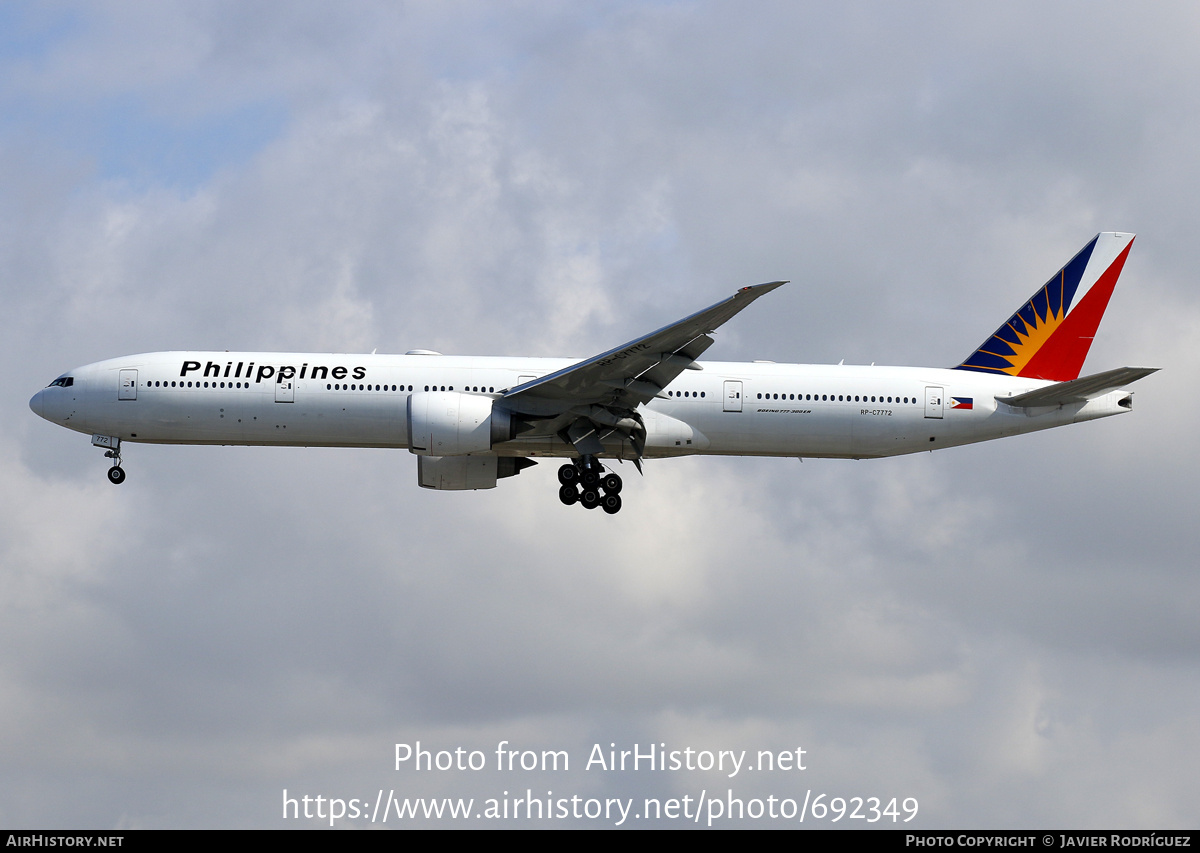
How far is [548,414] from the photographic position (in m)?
42.8

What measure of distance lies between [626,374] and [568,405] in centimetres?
207

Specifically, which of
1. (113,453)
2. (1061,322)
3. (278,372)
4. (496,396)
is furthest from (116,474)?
(1061,322)

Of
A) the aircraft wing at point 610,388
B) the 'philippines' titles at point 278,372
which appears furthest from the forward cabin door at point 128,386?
the aircraft wing at point 610,388

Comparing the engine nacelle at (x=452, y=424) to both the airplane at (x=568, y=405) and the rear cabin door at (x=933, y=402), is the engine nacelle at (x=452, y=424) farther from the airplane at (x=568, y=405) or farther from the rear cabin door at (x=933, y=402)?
the rear cabin door at (x=933, y=402)

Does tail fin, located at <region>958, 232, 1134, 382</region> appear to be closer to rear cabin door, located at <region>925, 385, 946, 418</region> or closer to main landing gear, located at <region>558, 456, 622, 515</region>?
rear cabin door, located at <region>925, 385, 946, 418</region>

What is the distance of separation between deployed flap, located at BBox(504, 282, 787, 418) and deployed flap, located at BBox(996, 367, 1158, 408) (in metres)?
10.6

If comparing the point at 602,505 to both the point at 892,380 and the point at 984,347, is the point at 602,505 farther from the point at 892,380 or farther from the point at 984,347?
the point at 984,347

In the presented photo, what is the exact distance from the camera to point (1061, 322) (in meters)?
48.0

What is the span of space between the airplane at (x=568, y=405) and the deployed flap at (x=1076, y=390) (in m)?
0.06

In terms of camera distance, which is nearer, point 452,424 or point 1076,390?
point 452,424

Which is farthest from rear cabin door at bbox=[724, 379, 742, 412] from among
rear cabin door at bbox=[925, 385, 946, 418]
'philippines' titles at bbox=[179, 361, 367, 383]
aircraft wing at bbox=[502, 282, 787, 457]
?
'philippines' titles at bbox=[179, 361, 367, 383]

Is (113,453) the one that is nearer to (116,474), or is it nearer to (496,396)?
(116,474)

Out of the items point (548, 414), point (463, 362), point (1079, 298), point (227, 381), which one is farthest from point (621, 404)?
point (1079, 298)

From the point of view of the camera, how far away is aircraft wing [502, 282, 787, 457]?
40.5 metres
